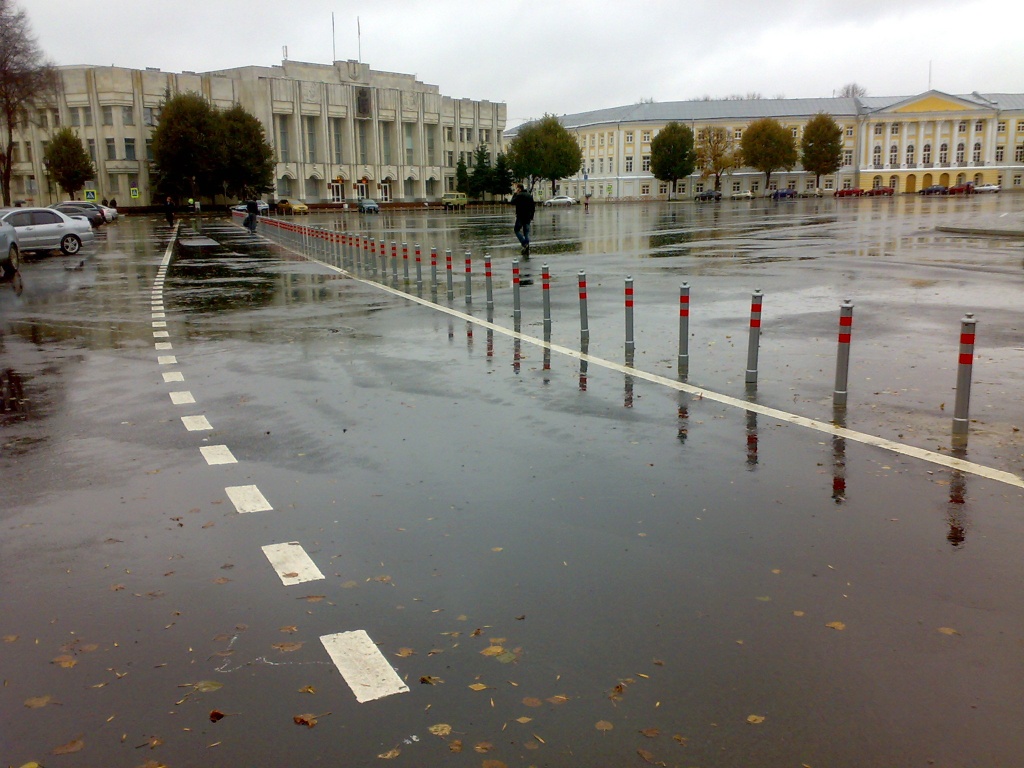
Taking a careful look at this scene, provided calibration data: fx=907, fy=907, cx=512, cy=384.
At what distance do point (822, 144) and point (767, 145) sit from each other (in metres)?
8.85

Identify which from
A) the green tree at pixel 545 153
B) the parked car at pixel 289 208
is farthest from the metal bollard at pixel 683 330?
the green tree at pixel 545 153

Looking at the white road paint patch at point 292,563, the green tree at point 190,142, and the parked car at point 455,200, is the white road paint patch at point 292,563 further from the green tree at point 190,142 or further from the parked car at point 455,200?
the parked car at point 455,200

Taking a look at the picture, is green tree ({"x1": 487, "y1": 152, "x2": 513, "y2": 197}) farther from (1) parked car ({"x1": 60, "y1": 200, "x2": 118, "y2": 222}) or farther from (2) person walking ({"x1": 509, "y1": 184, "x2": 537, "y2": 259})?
(2) person walking ({"x1": 509, "y1": 184, "x2": 537, "y2": 259})

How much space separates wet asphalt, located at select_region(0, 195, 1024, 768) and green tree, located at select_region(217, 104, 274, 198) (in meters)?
89.4

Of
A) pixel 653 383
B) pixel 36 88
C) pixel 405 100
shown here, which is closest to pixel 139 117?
pixel 405 100

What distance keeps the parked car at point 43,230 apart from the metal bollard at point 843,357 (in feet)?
105

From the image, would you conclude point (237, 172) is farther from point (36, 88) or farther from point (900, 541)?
point (900, 541)

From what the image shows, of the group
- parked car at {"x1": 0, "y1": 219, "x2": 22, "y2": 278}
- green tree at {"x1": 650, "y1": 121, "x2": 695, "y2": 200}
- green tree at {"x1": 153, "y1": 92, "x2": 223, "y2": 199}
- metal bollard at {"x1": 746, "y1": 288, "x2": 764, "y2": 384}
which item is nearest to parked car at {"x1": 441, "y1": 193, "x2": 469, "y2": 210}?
green tree at {"x1": 650, "y1": 121, "x2": 695, "y2": 200}

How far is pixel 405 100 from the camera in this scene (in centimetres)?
12862

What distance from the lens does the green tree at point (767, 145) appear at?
127562 mm

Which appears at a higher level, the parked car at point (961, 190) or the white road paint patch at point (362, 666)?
the parked car at point (961, 190)

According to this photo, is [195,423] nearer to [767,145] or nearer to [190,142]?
[190,142]

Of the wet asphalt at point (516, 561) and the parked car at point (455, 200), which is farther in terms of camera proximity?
the parked car at point (455, 200)

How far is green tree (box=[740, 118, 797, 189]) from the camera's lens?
12756 cm
